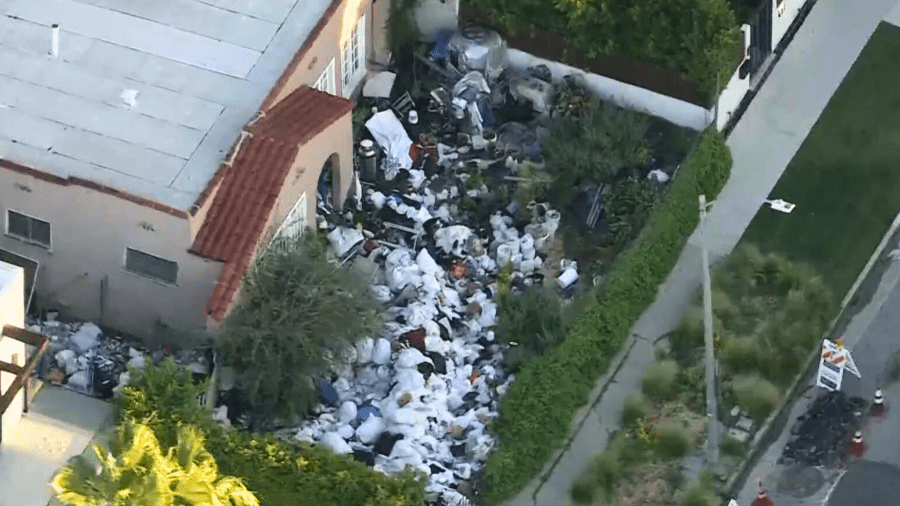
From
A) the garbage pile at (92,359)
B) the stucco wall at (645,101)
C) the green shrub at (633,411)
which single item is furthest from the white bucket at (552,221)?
the garbage pile at (92,359)

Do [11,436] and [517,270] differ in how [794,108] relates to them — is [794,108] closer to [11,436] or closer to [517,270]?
[517,270]

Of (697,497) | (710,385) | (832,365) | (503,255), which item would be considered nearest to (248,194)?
(503,255)

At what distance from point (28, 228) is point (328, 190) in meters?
6.09

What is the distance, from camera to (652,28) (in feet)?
143

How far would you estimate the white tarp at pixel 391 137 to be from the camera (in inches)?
1721

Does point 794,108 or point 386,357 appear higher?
point 794,108

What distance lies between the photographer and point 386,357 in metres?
40.2

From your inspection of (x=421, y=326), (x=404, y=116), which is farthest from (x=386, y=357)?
(x=404, y=116)

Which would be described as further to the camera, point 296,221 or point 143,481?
point 296,221

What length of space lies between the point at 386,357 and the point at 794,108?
36.4 feet

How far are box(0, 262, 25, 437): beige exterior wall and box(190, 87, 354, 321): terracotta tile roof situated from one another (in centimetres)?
323

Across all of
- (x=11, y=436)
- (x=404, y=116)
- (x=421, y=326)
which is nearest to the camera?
(x=11, y=436)

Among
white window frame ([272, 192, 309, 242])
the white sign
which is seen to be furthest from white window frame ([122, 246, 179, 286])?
the white sign

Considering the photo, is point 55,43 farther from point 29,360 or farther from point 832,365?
point 832,365
